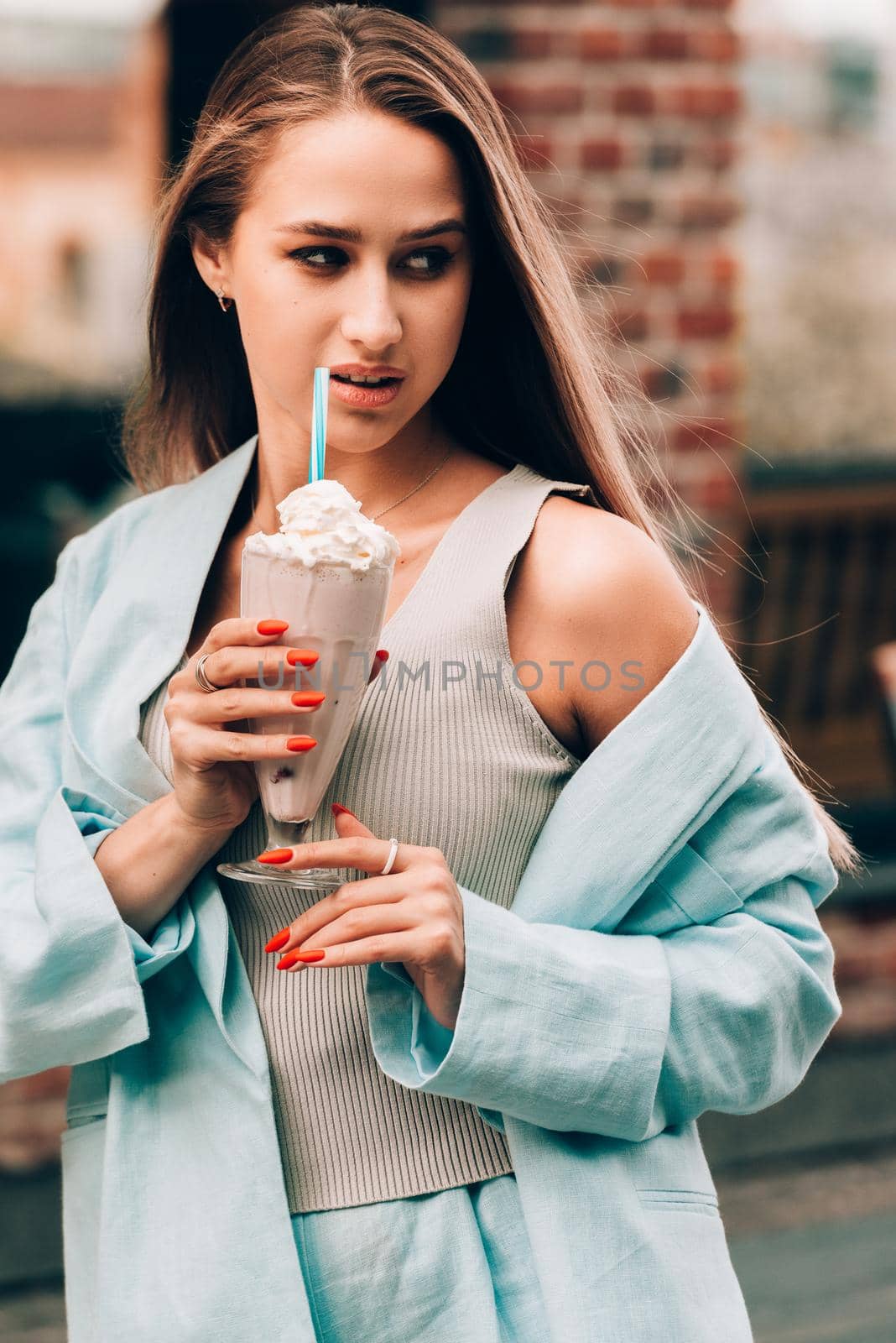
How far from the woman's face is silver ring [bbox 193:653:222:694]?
295mm

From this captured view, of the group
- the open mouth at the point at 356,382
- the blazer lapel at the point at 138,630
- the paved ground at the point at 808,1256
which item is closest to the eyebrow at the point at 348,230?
the open mouth at the point at 356,382

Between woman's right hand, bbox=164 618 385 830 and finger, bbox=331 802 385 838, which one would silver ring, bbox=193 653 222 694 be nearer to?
woman's right hand, bbox=164 618 385 830

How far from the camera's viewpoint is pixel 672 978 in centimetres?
135

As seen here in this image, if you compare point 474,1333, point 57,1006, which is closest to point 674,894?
point 474,1333

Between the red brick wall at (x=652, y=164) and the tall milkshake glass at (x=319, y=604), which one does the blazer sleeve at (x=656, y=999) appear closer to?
the tall milkshake glass at (x=319, y=604)

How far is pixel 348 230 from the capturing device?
137cm

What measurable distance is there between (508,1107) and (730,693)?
0.41 m

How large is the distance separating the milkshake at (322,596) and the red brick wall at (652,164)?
2.23 m

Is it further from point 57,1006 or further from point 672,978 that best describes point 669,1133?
point 57,1006

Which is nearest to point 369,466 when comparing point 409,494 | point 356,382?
point 409,494

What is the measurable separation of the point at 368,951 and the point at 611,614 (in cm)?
38

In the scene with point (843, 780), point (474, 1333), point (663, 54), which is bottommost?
point (843, 780)

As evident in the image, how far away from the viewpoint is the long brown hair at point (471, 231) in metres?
1.43

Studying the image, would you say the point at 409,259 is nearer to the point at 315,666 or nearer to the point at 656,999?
the point at 315,666
